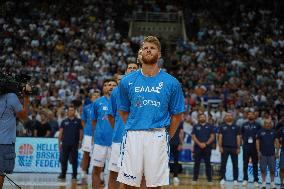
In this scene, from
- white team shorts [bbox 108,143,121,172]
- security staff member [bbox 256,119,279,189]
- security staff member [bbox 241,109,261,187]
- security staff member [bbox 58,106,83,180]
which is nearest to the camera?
white team shorts [bbox 108,143,121,172]

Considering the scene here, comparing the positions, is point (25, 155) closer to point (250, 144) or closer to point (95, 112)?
point (250, 144)

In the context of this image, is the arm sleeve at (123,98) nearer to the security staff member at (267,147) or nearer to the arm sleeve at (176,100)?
the arm sleeve at (176,100)

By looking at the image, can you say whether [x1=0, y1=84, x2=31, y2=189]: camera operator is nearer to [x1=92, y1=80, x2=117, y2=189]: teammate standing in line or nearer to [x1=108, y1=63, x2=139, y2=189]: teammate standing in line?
[x1=108, y1=63, x2=139, y2=189]: teammate standing in line

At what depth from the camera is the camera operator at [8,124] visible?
9.09 m

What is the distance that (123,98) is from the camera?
7.01 meters

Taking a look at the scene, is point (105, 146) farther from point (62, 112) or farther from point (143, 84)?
point (62, 112)

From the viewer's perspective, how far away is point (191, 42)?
113 feet

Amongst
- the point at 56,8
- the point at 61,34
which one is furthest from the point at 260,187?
the point at 56,8

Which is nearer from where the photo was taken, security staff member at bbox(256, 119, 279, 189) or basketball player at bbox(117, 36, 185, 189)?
basketball player at bbox(117, 36, 185, 189)

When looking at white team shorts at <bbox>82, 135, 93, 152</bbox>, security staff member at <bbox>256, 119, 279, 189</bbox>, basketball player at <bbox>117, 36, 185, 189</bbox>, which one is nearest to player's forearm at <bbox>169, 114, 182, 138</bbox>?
basketball player at <bbox>117, 36, 185, 189</bbox>

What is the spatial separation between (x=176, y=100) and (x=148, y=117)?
0.44 m

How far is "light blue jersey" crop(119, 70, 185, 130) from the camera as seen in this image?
679cm

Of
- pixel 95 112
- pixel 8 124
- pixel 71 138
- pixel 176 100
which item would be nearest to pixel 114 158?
pixel 8 124

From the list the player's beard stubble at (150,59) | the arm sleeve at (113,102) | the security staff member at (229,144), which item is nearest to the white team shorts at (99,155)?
the arm sleeve at (113,102)
